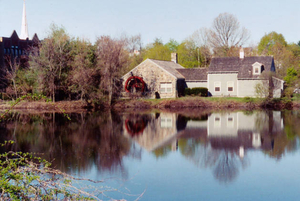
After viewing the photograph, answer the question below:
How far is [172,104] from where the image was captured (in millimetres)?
38406

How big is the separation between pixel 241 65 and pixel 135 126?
22.9 meters

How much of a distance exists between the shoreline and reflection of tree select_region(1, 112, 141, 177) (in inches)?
450

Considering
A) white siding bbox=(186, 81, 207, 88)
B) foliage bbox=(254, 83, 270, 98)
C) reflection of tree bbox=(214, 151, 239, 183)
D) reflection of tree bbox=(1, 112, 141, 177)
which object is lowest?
reflection of tree bbox=(214, 151, 239, 183)

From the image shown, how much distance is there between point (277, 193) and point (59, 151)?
30.5 ft

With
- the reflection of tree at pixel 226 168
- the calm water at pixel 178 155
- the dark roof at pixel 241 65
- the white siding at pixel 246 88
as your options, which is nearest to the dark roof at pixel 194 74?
the dark roof at pixel 241 65

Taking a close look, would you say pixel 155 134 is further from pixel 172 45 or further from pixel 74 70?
pixel 172 45

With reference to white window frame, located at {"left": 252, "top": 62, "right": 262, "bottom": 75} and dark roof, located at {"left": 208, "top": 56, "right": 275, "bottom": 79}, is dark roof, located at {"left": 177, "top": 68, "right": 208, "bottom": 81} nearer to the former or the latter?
dark roof, located at {"left": 208, "top": 56, "right": 275, "bottom": 79}

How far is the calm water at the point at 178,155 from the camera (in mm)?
10094

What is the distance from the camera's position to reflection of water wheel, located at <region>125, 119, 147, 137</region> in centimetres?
2072

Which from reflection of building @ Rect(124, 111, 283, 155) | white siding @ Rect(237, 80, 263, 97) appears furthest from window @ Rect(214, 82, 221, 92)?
reflection of building @ Rect(124, 111, 283, 155)

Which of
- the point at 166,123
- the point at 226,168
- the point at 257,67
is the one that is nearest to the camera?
the point at 226,168

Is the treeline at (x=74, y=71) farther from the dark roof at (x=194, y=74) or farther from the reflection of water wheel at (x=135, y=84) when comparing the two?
the dark roof at (x=194, y=74)

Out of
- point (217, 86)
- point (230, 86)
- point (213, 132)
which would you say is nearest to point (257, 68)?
point (230, 86)

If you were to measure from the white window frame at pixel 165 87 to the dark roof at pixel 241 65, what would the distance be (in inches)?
202
